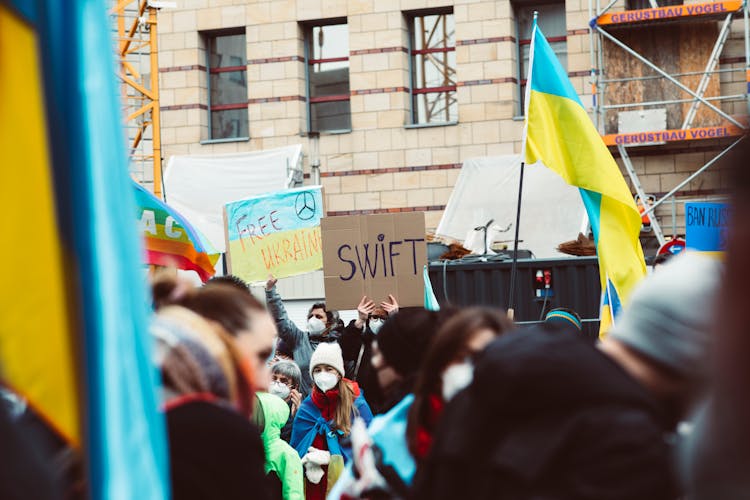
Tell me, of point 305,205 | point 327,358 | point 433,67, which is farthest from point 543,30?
point 327,358

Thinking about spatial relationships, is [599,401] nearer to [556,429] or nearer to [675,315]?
[556,429]

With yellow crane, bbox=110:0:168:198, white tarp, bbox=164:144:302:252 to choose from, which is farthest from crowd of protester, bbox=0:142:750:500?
white tarp, bbox=164:144:302:252

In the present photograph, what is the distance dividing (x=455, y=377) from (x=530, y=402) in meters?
0.84

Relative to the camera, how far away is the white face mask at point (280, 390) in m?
8.62

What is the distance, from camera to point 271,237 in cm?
1146

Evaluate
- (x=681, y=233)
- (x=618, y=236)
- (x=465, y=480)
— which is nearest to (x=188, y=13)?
(x=681, y=233)

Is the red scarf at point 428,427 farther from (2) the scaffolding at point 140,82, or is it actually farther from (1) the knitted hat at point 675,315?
(2) the scaffolding at point 140,82

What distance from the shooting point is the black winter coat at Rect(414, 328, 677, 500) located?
2240mm

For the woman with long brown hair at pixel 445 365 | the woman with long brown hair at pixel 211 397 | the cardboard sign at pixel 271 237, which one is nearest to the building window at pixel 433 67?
the cardboard sign at pixel 271 237

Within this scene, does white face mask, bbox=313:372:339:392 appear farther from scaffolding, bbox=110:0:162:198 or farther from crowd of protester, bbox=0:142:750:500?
scaffolding, bbox=110:0:162:198

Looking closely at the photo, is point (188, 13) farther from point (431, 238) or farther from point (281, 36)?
point (431, 238)

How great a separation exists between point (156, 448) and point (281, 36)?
19261 mm

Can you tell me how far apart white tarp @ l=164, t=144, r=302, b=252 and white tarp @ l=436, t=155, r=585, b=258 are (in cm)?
288

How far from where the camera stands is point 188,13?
70.5ft
